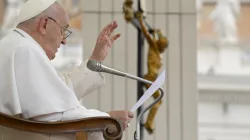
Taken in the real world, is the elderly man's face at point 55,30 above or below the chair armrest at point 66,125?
above

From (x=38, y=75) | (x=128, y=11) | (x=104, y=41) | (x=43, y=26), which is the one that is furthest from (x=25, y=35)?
(x=128, y=11)

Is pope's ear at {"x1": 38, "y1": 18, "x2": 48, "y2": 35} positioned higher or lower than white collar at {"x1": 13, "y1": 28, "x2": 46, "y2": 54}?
higher

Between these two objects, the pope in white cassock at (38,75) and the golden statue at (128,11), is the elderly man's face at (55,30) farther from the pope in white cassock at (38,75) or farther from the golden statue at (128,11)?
the golden statue at (128,11)

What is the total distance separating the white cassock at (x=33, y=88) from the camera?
7.71 feet

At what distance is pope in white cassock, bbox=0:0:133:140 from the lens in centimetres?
236

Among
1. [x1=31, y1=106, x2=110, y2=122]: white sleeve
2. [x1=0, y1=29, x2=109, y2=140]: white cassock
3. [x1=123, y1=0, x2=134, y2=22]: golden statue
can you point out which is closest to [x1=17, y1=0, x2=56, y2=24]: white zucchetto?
[x1=0, y1=29, x2=109, y2=140]: white cassock

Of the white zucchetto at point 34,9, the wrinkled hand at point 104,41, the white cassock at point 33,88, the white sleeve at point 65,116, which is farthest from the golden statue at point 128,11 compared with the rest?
the white sleeve at point 65,116

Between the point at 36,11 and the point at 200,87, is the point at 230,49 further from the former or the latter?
the point at 36,11

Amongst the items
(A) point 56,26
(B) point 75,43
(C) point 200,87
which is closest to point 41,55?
(A) point 56,26

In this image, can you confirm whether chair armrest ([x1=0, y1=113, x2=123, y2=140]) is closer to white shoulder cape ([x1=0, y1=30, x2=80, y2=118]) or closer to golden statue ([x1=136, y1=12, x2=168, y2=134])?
white shoulder cape ([x1=0, y1=30, x2=80, y2=118])

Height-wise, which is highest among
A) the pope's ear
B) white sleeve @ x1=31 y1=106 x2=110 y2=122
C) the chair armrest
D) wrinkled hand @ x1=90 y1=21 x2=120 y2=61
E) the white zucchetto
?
the white zucchetto

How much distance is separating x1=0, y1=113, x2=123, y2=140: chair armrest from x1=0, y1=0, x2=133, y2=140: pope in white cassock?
0.17ft

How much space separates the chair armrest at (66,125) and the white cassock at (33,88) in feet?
0.16

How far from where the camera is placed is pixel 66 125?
2301 mm
